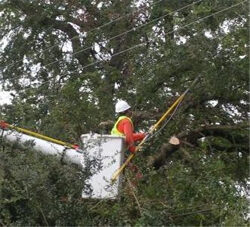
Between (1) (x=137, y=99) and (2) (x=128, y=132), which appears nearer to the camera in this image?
(2) (x=128, y=132)

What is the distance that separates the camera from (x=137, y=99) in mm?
9648

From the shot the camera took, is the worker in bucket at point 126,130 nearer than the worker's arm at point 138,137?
Yes

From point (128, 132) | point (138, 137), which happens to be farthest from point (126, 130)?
point (138, 137)

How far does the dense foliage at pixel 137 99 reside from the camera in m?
6.40

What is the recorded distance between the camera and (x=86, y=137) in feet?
23.0

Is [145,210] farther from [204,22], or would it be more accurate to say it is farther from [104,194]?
[204,22]

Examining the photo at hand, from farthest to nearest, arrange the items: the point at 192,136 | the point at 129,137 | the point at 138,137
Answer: the point at 192,136, the point at 138,137, the point at 129,137

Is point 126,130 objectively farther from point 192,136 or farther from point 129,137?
point 192,136

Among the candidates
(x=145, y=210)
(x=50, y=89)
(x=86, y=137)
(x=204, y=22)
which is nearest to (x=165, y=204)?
(x=145, y=210)

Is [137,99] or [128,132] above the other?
[137,99]

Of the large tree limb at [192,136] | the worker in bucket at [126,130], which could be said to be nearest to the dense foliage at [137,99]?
the large tree limb at [192,136]

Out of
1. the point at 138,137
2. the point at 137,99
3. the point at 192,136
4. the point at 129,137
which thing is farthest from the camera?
the point at 137,99

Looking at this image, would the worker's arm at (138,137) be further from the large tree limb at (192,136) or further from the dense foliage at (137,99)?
the large tree limb at (192,136)

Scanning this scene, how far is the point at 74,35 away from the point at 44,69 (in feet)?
3.49
